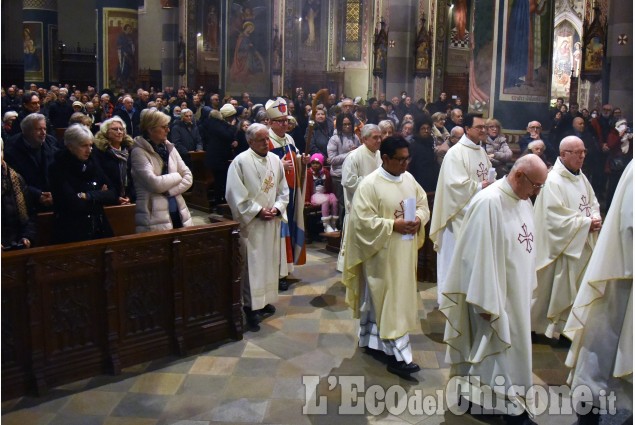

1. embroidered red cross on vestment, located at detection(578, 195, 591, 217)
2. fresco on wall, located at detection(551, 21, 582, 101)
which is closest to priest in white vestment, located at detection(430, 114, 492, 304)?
embroidered red cross on vestment, located at detection(578, 195, 591, 217)

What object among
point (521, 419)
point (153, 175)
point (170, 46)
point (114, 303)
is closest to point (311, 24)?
point (170, 46)

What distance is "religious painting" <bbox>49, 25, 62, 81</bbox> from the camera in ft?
92.2

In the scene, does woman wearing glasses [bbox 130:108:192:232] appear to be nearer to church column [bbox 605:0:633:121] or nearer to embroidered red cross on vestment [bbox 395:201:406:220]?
embroidered red cross on vestment [bbox 395:201:406:220]

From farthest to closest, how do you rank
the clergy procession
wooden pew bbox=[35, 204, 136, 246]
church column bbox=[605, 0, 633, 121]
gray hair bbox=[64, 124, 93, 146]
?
church column bbox=[605, 0, 633, 121] < wooden pew bbox=[35, 204, 136, 246] < gray hair bbox=[64, 124, 93, 146] < the clergy procession

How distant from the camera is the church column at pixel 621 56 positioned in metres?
15.1

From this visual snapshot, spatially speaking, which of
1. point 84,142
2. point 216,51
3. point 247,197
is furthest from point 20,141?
point 216,51

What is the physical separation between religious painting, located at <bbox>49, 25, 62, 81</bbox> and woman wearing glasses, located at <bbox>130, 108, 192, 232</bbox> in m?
25.2

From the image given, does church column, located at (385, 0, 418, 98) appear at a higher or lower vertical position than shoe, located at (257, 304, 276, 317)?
higher

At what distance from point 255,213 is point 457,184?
1825mm

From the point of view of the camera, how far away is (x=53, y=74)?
93.7ft

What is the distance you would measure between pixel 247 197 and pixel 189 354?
143 centimetres

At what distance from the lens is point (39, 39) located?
91.2ft

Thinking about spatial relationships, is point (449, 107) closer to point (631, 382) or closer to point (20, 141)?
point (20, 141)

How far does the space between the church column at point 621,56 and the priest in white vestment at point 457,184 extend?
10133 mm
